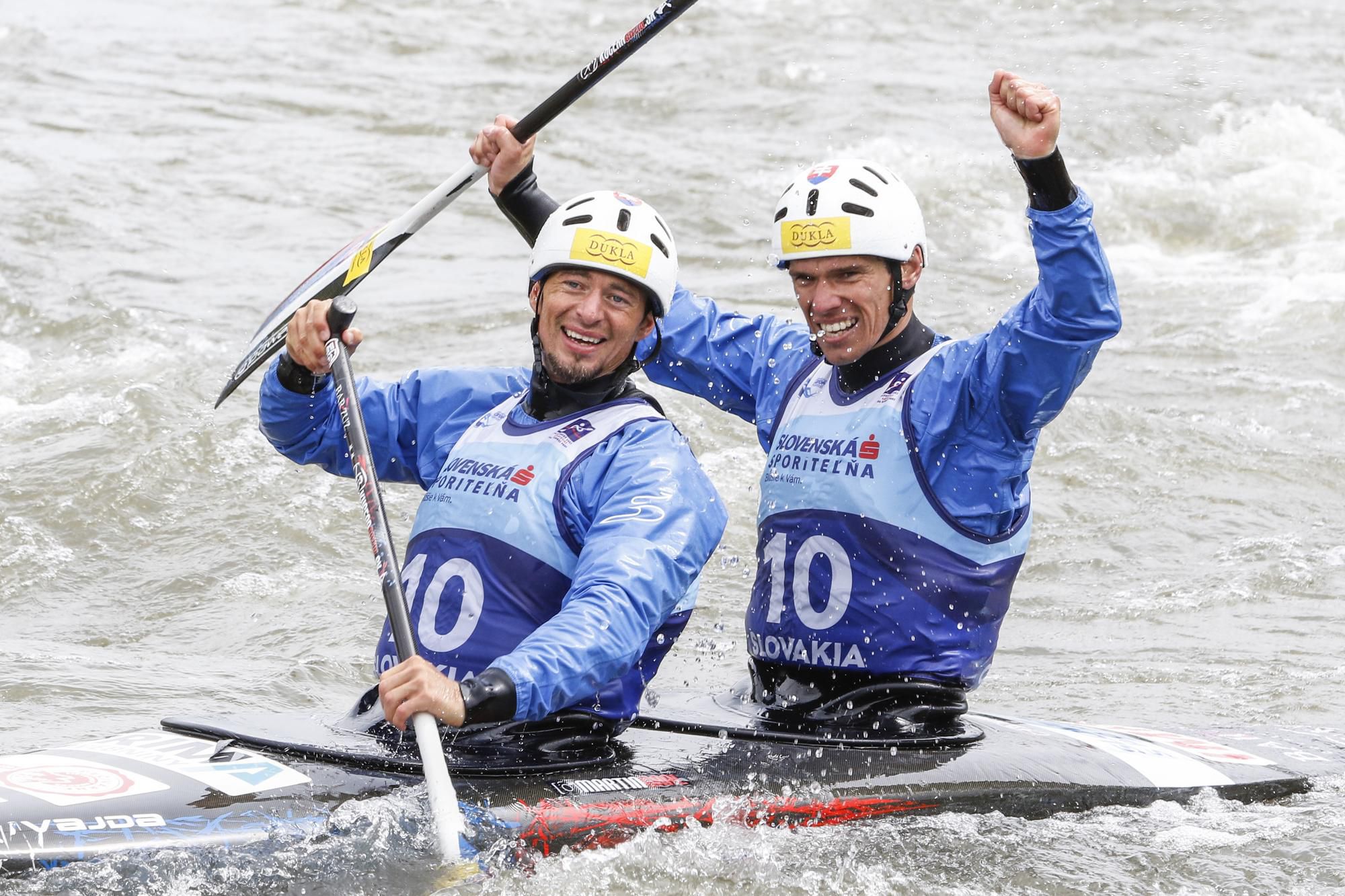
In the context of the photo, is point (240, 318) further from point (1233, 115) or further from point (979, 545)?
point (1233, 115)

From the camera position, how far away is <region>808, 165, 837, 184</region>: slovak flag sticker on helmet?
4.95 metres

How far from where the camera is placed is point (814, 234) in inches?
191

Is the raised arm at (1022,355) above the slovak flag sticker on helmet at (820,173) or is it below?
below

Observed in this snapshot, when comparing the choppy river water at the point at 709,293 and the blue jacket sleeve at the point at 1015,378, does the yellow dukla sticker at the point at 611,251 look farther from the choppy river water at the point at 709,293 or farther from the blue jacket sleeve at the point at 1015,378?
the choppy river water at the point at 709,293

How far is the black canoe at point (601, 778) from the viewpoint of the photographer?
3871 mm

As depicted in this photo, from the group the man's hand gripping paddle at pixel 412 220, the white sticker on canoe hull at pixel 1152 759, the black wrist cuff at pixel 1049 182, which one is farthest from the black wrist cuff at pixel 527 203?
the white sticker on canoe hull at pixel 1152 759

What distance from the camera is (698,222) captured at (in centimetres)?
1443

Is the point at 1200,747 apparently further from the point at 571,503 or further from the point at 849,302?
the point at 571,503

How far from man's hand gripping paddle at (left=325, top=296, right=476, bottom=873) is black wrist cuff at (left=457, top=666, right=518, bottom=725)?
0.10m

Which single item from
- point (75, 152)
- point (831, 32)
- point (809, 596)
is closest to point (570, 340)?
point (809, 596)

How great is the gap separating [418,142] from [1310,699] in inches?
458

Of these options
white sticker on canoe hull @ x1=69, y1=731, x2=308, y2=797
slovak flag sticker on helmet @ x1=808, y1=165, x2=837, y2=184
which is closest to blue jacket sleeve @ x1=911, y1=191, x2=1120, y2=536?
slovak flag sticker on helmet @ x1=808, y1=165, x2=837, y2=184

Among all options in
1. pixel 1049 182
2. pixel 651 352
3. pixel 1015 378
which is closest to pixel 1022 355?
pixel 1015 378

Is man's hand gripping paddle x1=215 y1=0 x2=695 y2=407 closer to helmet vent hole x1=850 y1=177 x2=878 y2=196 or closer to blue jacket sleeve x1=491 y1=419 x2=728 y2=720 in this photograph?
helmet vent hole x1=850 y1=177 x2=878 y2=196
